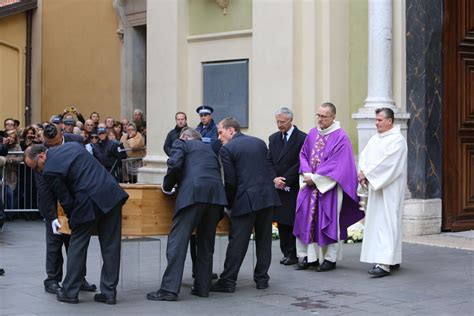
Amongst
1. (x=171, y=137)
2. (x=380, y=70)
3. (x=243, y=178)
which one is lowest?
(x=243, y=178)

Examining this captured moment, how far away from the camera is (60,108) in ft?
72.1

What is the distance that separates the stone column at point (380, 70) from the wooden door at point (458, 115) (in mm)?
728

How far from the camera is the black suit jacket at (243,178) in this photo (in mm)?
9109

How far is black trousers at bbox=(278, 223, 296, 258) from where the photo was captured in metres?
10.9

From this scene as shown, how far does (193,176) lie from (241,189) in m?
0.70

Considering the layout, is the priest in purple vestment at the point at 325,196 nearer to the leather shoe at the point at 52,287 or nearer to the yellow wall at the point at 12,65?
the leather shoe at the point at 52,287

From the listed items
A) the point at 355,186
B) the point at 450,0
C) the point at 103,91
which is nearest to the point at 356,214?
the point at 355,186

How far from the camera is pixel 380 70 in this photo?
12.9 meters

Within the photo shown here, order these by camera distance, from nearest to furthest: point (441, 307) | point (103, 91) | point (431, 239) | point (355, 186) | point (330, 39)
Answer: point (441, 307), point (355, 186), point (431, 239), point (330, 39), point (103, 91)

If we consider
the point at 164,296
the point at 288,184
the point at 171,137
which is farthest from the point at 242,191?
the point at 171,137

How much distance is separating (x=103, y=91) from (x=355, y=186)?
11.8 meters

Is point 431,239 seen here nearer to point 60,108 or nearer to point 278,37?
point 278,37

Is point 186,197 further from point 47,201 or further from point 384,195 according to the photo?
point 384,195

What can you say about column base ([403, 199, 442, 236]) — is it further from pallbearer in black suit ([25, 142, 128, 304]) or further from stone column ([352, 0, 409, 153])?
pallbearer in black suit ([25, 142, 128, 304])
